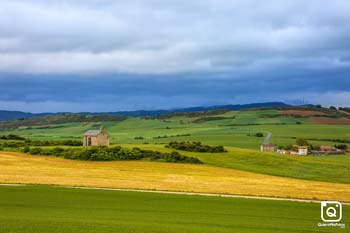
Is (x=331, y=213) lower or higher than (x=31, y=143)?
lower

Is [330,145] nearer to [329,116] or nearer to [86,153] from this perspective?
[86,153]

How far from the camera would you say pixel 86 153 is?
70.6m

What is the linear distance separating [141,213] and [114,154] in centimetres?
4186

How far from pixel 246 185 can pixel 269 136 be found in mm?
80556

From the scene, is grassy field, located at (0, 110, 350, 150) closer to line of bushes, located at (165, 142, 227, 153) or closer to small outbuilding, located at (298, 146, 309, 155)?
small outbuilding, located at (298, 146, 309, 155)

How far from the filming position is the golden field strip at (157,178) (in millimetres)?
45500

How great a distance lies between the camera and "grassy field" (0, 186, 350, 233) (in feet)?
80.8

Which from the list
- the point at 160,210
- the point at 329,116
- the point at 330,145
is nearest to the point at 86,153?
the point at 160,210

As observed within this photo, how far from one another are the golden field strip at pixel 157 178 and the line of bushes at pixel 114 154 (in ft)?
8.03

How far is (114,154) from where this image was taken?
234ft

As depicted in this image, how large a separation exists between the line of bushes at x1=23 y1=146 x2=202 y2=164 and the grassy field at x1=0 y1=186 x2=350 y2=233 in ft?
93.3

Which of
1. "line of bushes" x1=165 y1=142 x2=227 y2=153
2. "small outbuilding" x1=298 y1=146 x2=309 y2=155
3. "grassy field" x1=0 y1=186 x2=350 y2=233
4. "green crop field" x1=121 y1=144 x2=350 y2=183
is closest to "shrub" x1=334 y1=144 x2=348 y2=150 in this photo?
"small outbuilding" x1=298 y1=146 x2=309 y2=155

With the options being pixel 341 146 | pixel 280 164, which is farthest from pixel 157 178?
pixel 341 146

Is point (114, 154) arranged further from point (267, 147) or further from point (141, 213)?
point (141, 213)
